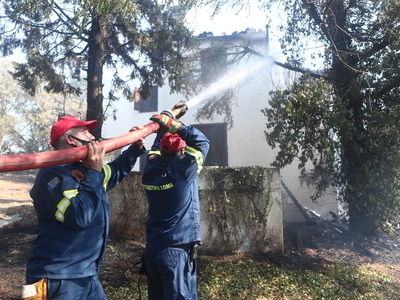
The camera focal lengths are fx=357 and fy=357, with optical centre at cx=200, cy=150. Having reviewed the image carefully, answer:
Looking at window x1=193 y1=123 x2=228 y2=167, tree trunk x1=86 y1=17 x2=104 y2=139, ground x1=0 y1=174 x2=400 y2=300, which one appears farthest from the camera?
window x1=193 y1=123 x2=228 y2=167

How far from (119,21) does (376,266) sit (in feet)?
27.4

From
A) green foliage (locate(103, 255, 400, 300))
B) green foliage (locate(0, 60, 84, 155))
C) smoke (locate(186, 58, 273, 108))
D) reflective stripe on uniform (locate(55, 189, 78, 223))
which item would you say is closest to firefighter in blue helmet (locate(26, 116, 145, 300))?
reflective stripe on uniform (locate(55, 189, 78, 223))

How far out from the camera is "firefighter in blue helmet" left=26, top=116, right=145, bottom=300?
219 cm

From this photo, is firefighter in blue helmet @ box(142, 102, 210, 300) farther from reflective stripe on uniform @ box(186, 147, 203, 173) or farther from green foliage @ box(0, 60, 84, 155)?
green foliage @ box(0, 60, 84, 155)

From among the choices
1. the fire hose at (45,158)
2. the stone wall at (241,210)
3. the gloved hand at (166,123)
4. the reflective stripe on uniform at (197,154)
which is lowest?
the stone wall at (241,210)

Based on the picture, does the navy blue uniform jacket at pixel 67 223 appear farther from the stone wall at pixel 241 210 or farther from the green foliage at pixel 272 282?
the stone wall at pixel 241 210

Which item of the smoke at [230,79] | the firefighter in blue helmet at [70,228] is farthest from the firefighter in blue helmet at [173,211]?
the smoke at [230,79]

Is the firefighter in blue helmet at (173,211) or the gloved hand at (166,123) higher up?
the gloved hand at (166,123)

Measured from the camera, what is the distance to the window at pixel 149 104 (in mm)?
16500

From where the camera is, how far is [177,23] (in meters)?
9.73

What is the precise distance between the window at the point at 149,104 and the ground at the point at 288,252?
8.10 m

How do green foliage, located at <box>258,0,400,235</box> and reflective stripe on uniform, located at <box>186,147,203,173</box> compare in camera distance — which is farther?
green foliage, located at <box>258,0,400,235</box>

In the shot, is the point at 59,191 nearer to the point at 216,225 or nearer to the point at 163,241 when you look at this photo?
the point at 163,241

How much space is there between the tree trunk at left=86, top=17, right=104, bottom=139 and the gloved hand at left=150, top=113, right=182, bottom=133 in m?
5.76
